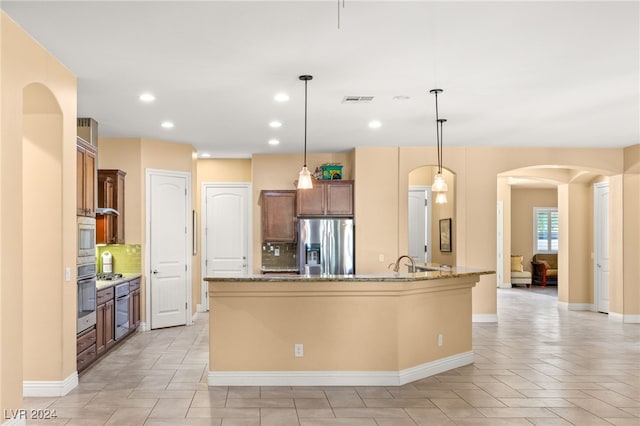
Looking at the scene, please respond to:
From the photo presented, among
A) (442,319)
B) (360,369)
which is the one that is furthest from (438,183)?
(360,369)

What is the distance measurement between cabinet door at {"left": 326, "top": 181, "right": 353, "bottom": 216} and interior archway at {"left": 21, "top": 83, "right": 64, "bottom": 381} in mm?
4926

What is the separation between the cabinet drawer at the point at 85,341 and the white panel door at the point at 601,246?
8.61 m

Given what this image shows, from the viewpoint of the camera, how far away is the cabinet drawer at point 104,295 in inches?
239

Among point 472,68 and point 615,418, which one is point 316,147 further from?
point 615,418

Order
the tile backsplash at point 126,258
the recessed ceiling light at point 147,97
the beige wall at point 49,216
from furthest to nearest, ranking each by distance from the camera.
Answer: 1. the tile backsplash at point 126,258
2. the recessed ceiling light at point 147,97
3. the beige wall at point 49,216

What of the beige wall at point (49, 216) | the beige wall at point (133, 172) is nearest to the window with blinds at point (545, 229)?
the beige wall at point (133, 172)

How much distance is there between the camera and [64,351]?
484cm

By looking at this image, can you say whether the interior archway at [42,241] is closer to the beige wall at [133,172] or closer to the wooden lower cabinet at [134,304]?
the wooden lower cabinet at [134,304]

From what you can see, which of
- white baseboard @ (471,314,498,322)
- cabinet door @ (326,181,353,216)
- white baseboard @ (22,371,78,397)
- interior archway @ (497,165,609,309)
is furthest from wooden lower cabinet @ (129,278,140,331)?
interior archway @ (497,165,609,309)

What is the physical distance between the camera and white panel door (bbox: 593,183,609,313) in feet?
33.0

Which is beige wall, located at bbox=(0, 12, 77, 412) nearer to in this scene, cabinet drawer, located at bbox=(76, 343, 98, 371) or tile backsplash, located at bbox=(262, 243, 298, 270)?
cabinet drawer, located at bbox=(76, 343, 98, 371)

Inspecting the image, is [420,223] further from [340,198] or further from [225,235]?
[225,235]

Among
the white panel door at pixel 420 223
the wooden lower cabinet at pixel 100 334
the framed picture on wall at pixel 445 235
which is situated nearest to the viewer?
the wooden lower cabinet at pixel 100 334

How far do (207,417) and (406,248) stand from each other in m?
5.34
